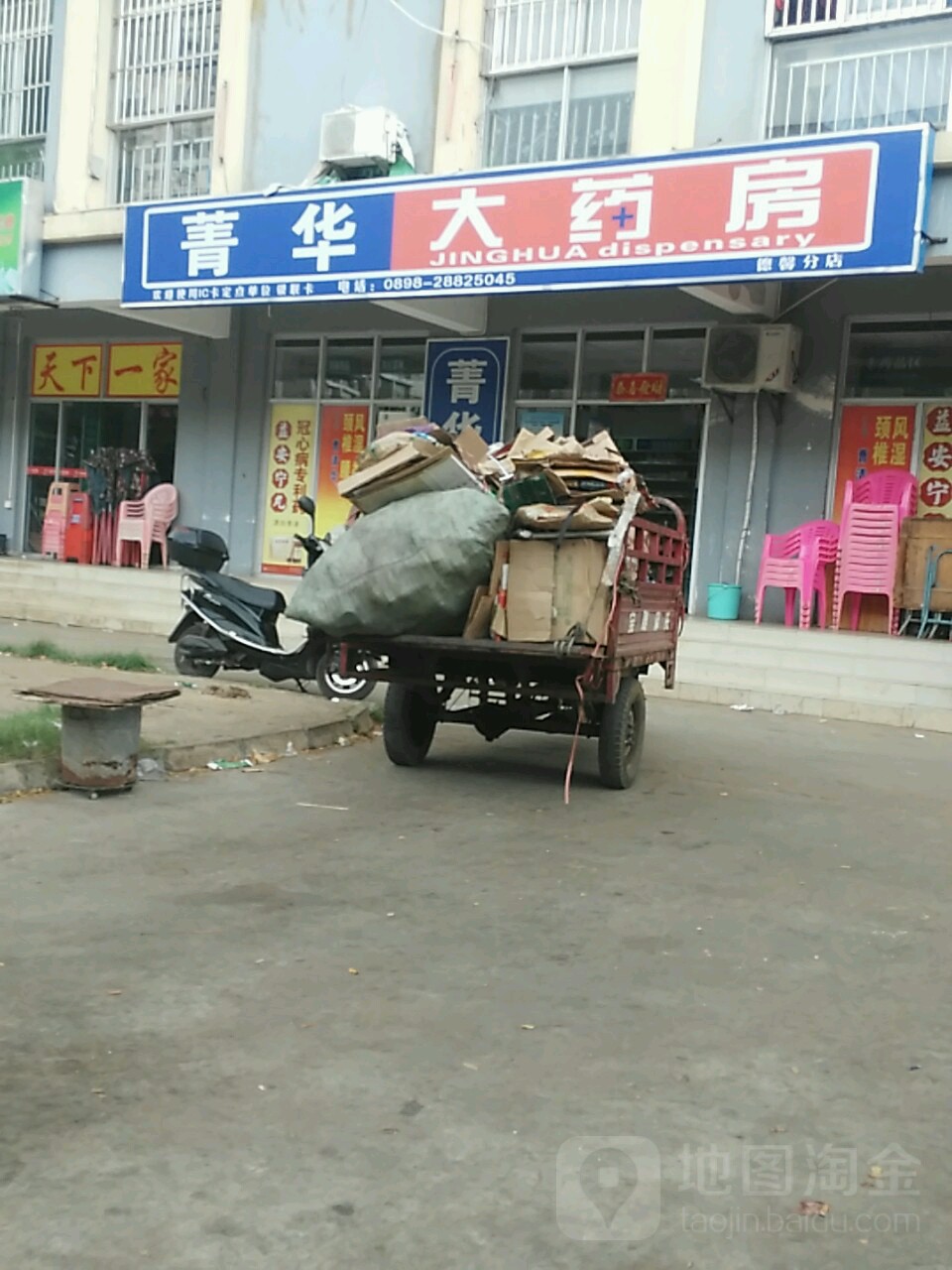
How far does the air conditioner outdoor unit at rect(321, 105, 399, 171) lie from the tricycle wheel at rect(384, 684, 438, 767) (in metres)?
9.49

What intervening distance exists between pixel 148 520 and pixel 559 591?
1222 centimetres

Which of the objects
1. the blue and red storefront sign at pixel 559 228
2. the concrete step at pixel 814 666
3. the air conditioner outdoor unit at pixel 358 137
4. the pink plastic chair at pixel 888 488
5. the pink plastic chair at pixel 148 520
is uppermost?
the air conditioner outdoor unit at pixel 358 137

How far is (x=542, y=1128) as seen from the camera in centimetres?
306

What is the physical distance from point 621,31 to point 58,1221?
14.4m

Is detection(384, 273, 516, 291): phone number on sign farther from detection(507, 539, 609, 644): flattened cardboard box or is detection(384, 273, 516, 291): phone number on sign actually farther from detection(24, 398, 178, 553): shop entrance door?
detection(507, 539, 609, 644): flattened cardboard box

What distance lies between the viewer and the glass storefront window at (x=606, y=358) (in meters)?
15.1

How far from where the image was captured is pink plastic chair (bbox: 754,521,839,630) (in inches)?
521

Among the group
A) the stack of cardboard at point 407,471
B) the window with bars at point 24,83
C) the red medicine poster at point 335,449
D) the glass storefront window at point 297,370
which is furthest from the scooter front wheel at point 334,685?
the window with bars at point 24,83

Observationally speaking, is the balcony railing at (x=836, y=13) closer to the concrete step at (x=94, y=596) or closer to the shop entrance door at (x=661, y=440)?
the shop entrance door at (x=661, y=440)

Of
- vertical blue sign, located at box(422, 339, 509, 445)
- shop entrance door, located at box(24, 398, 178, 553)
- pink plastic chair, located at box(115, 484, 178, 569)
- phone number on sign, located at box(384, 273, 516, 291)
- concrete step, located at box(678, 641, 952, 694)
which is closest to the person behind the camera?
concrete step, located at box(678, 641, 952, 694)

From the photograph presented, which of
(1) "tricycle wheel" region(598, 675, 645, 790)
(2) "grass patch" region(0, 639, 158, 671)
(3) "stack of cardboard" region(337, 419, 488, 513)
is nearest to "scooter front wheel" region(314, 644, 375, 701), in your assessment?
(2) "grass patch" region(0, 639, 158, 671)

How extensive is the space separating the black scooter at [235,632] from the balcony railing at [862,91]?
23.4ft

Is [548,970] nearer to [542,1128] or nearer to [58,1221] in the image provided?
[542,1128]

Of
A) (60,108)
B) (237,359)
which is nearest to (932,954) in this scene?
(237,359)
